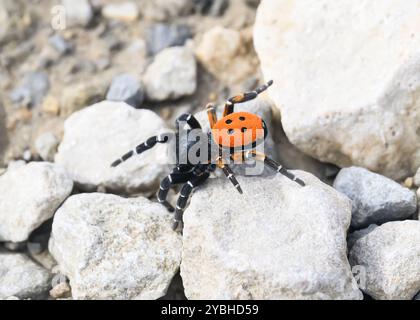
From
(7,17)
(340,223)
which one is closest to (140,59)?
(7,17)

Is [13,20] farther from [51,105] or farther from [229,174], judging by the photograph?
[229,174]

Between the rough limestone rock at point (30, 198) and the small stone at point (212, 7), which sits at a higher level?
the small stone at point (212, 7)

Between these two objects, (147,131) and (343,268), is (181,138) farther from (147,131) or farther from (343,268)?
(343,268)

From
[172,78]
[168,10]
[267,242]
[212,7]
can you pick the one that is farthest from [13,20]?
[267,242]

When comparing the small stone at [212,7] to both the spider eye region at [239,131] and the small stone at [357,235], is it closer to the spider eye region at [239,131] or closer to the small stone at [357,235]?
the spider eye region at [239,131]

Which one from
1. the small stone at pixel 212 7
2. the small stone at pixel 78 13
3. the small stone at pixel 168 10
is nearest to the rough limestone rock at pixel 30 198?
the small stone at pixel 78 13

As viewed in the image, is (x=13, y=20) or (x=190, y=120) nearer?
(x=190, y=120)
